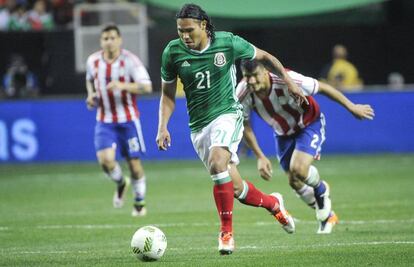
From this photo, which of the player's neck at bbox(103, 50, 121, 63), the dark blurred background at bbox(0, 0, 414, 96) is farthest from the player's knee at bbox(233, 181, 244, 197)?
the dark blurred background at bbox(0, 0, 414, 96)

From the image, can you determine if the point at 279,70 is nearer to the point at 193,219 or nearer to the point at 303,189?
the point at 303,189

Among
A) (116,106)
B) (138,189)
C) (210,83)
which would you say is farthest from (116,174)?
(210,83)

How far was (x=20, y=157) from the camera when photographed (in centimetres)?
2136

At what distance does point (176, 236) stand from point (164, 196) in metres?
5.05

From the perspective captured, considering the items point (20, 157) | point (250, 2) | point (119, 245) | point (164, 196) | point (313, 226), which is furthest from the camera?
point (250, 2)

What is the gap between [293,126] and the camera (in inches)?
450

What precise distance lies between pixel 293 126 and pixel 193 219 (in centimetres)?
207

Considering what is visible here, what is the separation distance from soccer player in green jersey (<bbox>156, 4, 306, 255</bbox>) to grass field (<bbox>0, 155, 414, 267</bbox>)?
2.84ft

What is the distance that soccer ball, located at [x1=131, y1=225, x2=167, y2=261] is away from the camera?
884 centimetres

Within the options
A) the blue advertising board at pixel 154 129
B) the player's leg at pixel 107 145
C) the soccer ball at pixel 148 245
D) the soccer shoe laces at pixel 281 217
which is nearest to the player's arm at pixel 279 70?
the soccer shoe laces at pixel 281 217

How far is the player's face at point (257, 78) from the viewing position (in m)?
10.8

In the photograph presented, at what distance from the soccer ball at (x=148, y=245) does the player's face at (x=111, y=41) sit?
537 centimetres

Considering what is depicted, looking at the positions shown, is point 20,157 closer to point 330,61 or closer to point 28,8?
point 28,8

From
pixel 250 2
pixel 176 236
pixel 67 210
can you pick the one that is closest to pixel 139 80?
pixel 67 210
